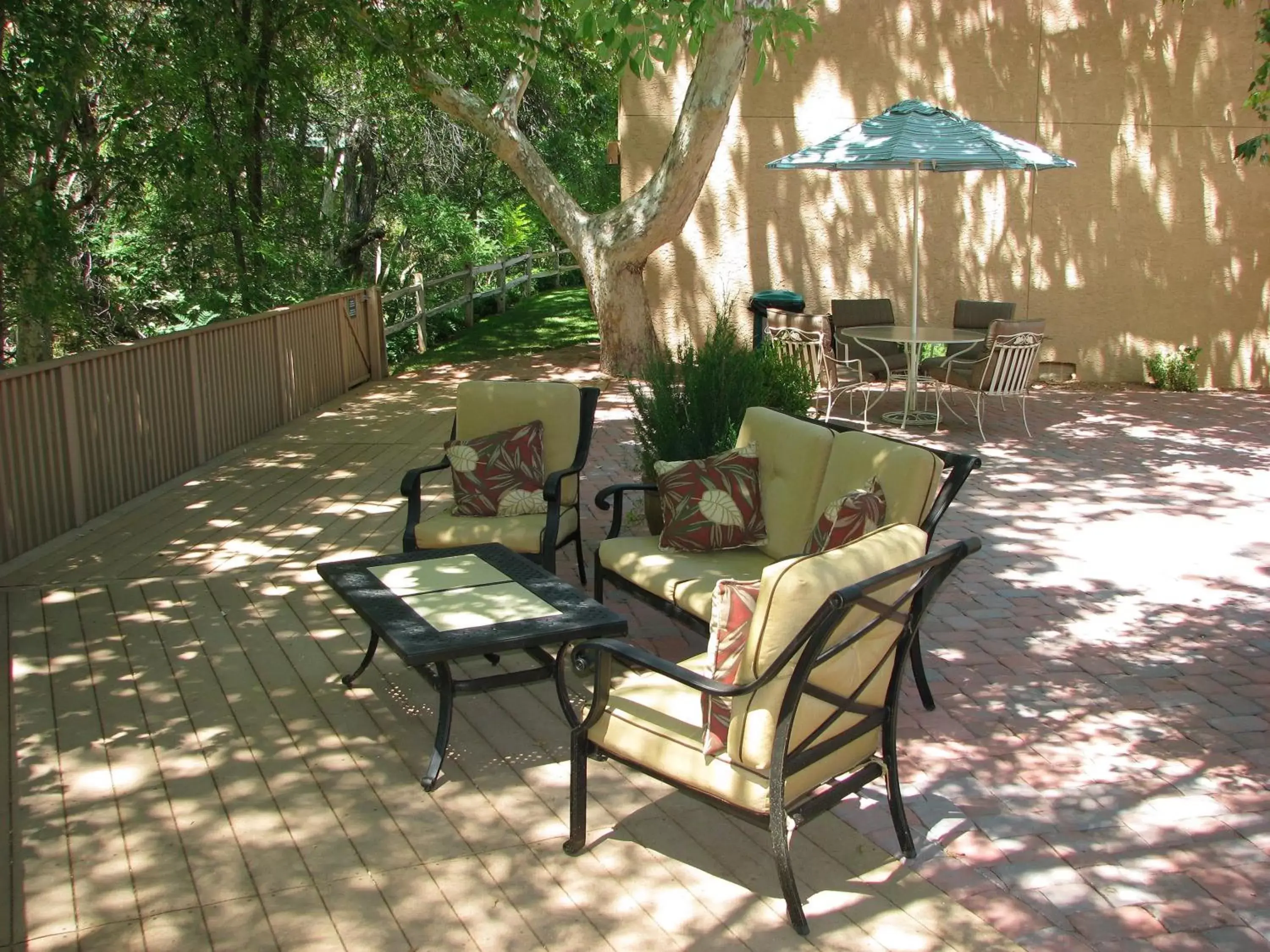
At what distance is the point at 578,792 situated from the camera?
12.0 ft

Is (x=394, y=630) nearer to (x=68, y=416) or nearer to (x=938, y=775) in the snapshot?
(x=938, y=775)

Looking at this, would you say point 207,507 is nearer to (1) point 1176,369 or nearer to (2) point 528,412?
(2) point 528,412

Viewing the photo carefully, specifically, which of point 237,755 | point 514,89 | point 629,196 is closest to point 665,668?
point 237,755

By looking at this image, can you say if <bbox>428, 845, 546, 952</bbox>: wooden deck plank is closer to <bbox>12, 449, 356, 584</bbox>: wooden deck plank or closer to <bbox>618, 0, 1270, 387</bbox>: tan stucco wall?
<bbox>12, 449, 356, 584</bbox>: wooden deck plank

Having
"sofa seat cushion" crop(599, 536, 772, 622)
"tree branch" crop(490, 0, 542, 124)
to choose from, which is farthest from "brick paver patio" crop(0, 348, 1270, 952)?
"tree branch" crop(490, 0, 542, 124)

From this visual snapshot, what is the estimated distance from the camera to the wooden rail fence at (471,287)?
1644 centimetres

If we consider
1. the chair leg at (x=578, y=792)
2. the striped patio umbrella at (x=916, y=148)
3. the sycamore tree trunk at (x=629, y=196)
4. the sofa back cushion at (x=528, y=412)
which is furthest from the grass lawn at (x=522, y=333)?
the chair leg at (x=578, y=792)

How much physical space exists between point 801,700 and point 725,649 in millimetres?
267

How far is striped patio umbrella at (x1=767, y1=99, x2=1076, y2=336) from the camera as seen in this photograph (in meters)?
9.62

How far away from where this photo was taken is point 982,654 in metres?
5.32

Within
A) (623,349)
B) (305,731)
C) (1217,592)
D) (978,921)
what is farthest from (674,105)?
(978,921)

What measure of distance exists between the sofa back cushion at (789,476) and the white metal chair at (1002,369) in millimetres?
5298

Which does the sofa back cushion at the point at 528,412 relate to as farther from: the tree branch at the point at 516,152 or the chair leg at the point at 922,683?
the tree branch at the point at 516,152

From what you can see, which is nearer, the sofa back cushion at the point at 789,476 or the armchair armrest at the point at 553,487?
the sofa back cushion at the point at 789,476
